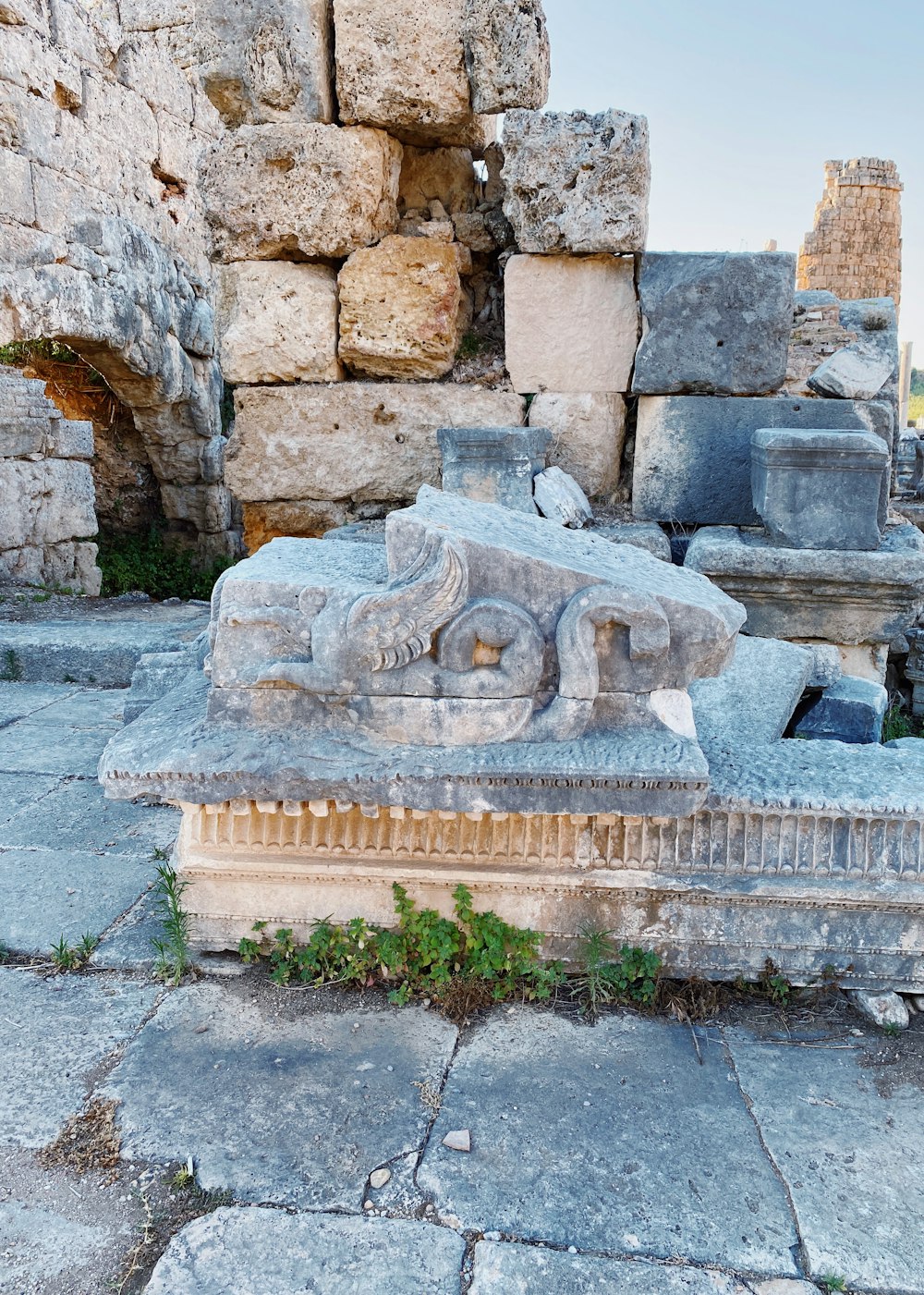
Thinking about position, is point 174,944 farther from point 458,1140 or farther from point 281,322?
point 281,322

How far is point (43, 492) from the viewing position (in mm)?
7699

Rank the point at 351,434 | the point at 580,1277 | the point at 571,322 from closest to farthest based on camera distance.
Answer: the point at 580,1277, the point at 571,322, the point at 351,434

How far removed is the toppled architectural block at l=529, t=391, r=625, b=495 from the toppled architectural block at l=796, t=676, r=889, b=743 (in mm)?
1941

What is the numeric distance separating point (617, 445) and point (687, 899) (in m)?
3.03

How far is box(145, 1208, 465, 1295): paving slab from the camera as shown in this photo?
1478 millimetres

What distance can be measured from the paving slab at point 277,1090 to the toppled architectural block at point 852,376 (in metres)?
3.54

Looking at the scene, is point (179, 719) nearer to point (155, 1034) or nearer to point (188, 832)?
point (188, 832)

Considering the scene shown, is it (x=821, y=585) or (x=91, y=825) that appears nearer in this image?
(x=91, y=825)

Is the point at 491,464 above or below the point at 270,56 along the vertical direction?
below

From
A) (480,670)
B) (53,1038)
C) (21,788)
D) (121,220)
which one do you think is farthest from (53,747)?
(121,220)

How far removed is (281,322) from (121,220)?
16.7 feet

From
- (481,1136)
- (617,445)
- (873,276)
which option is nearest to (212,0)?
(617,445)

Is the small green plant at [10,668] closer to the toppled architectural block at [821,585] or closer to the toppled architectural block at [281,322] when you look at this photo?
the toppled architectural block at [281,322]

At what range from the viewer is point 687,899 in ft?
7.43
